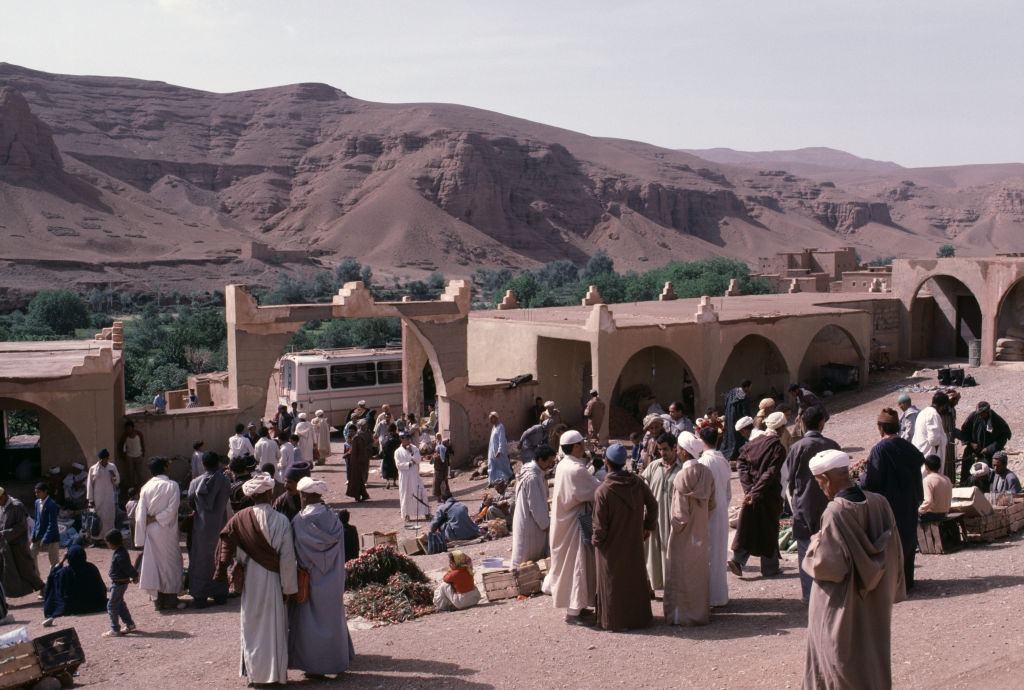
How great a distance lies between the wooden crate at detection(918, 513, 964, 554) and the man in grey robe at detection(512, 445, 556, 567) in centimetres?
326

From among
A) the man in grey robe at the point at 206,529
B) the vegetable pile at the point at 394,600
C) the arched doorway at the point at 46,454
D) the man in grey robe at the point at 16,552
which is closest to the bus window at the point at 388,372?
the arched doorway at the point at 46,454

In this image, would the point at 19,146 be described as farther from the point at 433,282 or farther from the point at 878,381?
the point at 878,381

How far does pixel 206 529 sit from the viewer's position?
888cm

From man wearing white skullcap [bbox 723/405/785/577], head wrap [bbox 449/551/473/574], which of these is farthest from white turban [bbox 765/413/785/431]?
head wrap [bbox 449/551/473/574]

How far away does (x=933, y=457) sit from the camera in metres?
8.50

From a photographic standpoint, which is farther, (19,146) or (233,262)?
(19,146)

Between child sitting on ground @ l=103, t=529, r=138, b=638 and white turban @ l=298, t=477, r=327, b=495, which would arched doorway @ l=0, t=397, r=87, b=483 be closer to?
child sitting on ground @ l=103, t=529, r=138, b=638

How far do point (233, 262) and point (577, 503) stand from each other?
245 feet

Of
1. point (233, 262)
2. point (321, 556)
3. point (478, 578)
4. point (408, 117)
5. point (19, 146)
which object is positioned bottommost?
point (478, 578)

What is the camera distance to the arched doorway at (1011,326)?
23172 mm

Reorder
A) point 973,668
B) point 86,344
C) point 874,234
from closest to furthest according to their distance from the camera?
point 973,668
point 86,344
point 874,234

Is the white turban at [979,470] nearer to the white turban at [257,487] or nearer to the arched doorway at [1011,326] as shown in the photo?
the white turban at [257,487]

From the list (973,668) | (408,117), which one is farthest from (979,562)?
(408,117)

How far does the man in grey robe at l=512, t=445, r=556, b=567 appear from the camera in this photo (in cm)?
869
